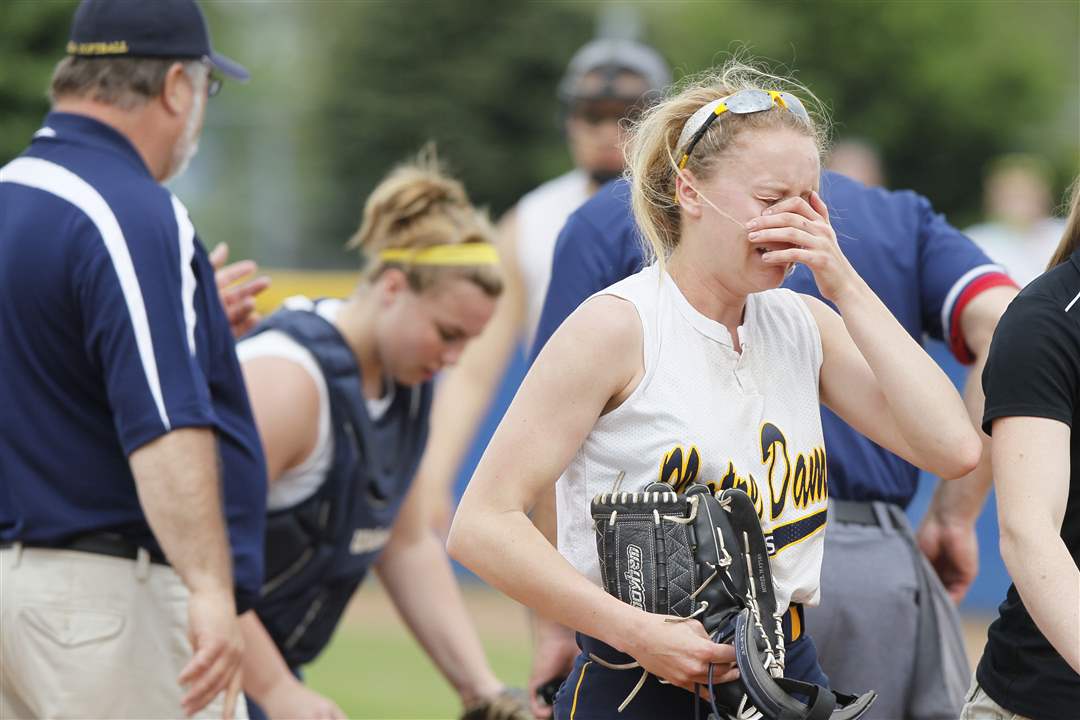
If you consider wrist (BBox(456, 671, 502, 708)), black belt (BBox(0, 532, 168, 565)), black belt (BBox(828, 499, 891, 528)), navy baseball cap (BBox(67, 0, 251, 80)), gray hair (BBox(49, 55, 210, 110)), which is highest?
navy baseball cap (BBox(67, 0, 251, 80))

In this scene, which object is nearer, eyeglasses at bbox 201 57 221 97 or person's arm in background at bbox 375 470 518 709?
eyeglasses at bbox 201 57 221 97

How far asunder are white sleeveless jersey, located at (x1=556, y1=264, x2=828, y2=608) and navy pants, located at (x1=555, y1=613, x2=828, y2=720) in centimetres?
13

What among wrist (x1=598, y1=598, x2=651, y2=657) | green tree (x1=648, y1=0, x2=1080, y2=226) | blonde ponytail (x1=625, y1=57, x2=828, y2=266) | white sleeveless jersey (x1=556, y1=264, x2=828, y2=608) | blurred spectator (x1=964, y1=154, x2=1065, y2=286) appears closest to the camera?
wrist (x1=598, y1=598, x2=651, y2=657)

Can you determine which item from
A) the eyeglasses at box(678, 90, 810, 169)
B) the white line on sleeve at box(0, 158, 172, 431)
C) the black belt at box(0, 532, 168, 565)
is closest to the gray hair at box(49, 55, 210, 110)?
the white line on sleeve at box(0, 158, 172, 431)

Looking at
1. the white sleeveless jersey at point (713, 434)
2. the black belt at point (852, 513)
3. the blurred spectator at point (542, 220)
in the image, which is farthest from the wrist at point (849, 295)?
the blurred spectator at point (542, 220)

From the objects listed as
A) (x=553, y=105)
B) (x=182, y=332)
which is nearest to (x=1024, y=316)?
(x=182, y=332)

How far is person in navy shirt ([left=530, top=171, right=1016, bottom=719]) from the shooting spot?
144 inches

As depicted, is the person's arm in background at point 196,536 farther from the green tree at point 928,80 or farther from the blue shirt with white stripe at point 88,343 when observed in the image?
the green tree at point 928,80

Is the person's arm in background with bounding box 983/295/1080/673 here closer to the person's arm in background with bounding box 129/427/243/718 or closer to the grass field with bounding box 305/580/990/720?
the person's arm in background with bounding box 129/427/243/718

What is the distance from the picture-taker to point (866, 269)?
148 inches

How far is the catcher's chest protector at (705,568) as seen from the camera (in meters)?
2.59

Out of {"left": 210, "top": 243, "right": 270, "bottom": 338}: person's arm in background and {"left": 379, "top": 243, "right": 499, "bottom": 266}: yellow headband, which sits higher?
{"left": 379, "top": 243, "right": 499, "bottom": 266}: yellow headband

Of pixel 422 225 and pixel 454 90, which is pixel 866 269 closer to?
pixel 422 225

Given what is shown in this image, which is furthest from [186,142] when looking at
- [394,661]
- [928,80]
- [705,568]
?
[928,80]
